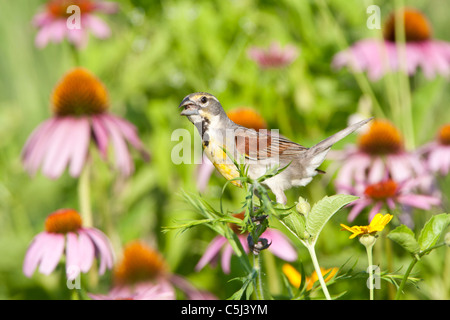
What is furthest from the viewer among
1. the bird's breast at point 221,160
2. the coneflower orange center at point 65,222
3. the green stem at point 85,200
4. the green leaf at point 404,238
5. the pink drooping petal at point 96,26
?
the pink drooping petal at point 96,26

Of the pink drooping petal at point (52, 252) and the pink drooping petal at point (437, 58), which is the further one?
the pink drooping petal at point (437, 58)

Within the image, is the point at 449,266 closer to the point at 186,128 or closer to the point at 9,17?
the point at 186,128

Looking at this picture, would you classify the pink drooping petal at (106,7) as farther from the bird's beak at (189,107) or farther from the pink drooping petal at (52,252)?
the bird's beak at (189,107)

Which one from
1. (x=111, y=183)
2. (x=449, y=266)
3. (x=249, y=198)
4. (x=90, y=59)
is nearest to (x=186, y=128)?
(x=111, y=183)

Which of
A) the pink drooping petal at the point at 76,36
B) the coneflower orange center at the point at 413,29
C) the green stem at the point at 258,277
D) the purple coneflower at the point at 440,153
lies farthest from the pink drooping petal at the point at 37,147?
the coneflower orange center at the point at 413,29

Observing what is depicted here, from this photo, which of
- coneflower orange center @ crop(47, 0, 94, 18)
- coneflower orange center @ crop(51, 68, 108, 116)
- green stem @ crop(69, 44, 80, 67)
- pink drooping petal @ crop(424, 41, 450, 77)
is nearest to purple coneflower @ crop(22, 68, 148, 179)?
coneflower orange center @ crop(51, 68, 108, 116)

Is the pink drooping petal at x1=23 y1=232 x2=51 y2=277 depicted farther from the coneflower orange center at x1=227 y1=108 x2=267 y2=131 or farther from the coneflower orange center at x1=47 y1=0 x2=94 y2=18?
A: the coneflower orange center at x1=47 y1=0 x2=94 y2=18
